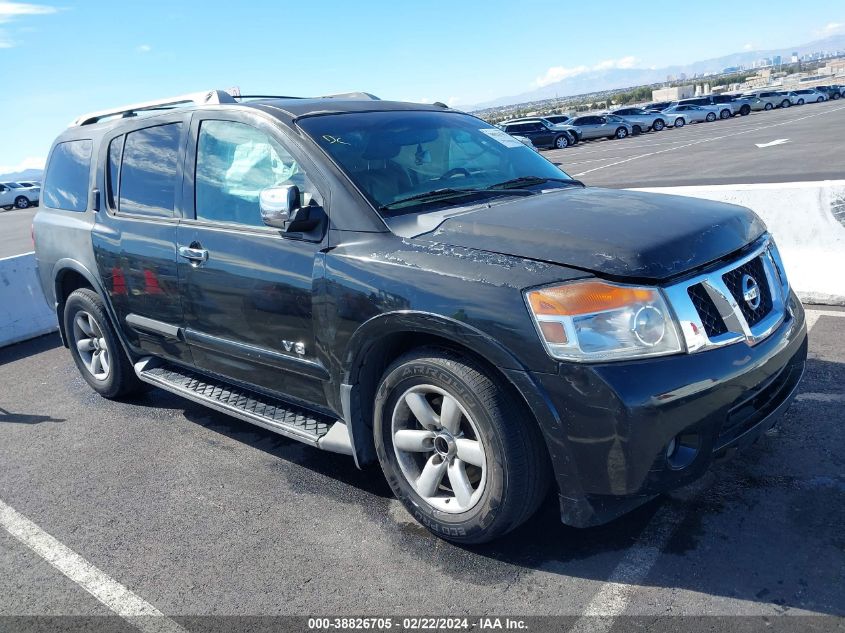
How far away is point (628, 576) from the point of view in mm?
2828

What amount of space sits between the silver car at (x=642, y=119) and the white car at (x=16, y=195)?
109 ft

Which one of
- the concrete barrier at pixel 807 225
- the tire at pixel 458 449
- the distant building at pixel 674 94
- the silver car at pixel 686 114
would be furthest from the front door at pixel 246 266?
the distant building at pixel 674 94

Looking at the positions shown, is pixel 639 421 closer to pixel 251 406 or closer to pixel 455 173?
pixel 455 173

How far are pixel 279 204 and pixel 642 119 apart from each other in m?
42.3

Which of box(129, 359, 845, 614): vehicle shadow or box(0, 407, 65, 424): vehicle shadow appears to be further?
box(0, 407, 65, 424): vehicle shadow

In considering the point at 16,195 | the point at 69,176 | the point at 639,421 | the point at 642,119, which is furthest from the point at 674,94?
the point at 639,421

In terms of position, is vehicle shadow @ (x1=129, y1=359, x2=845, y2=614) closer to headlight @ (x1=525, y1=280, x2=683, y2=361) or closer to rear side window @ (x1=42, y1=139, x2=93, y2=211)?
headlight @ (x1=525, y1=280, x2=683, y2=361)

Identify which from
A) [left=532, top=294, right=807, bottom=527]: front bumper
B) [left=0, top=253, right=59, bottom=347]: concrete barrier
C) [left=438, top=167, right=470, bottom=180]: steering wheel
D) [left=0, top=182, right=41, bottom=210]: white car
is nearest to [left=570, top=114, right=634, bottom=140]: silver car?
[left=0, top=182, right=41, bottom=210]: white car

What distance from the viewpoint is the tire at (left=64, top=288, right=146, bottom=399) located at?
197 inches

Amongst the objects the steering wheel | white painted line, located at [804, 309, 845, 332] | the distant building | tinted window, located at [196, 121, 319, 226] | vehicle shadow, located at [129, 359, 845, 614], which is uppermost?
tinted window, located at [196, 121, 319, 226]

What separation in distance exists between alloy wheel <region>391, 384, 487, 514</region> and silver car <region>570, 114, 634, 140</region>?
38457mm

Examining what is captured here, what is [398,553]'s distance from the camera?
Result: 3.15 meters

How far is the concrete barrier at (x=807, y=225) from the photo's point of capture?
5.85 m

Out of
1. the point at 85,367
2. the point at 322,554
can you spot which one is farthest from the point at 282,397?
the point at 85,367
